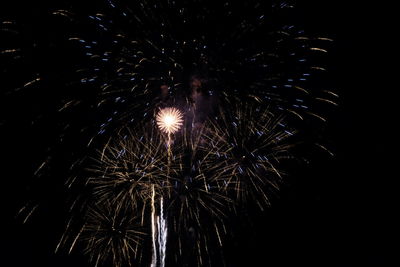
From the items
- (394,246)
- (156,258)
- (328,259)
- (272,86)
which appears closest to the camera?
(272,86)

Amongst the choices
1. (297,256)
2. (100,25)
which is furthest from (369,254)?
(100,25)

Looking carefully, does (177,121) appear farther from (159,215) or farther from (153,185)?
(159,215)

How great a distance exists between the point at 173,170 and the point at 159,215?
1.97m

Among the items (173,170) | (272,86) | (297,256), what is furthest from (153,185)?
(297,256)

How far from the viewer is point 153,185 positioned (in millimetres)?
7922

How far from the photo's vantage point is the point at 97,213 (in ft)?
27.2

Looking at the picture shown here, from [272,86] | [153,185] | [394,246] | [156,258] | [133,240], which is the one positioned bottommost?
[394,246]

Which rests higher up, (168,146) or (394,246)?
(168,146)

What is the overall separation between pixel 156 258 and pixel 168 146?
3797 mm

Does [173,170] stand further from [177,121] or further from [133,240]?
[133,240]

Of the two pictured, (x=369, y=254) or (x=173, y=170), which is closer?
(x=173, y=170)

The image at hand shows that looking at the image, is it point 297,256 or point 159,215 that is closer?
point 159,215

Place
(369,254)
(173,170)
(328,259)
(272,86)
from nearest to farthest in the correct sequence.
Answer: (272,86)
(173,170)
(369,254)
(328,259)

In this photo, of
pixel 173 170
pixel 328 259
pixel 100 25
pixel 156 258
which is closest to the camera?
pixel 100 25
